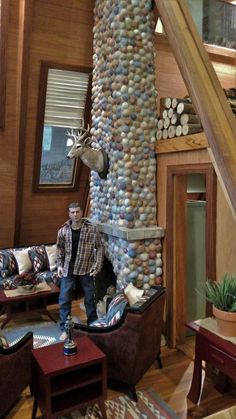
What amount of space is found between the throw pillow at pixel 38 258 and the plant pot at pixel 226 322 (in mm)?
3854

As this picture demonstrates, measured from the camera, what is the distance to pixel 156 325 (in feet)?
11.9

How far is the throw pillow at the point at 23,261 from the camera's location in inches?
235

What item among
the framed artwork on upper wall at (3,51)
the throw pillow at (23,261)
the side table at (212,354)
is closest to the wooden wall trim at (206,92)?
the side table at (212,354)

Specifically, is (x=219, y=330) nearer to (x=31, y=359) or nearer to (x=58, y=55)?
(x=31, y=359)

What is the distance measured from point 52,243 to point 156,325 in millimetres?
3551

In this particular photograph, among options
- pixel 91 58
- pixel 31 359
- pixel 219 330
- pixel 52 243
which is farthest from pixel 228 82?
pixel 31 359

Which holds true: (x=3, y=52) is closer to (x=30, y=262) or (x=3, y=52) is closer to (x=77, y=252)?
(x=77, y=252)

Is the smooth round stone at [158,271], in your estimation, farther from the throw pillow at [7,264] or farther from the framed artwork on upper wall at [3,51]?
the framed artwork on upper wall at [3,51]

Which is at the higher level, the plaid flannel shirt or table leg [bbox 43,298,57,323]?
the plaid flannel shirt

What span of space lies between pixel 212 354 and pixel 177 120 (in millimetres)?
2572

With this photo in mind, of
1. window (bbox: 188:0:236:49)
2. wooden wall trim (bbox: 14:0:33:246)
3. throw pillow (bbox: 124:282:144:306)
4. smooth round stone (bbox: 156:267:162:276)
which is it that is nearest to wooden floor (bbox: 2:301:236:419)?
throw pillow (bbox: 124:282:144:306)

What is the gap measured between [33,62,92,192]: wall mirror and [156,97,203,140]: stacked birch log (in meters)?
1.52

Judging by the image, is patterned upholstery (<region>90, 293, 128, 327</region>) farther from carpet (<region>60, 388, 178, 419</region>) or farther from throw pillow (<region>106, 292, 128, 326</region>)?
carpet (<region>60, 388, 178, 419</region>)

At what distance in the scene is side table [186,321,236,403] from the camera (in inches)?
109
